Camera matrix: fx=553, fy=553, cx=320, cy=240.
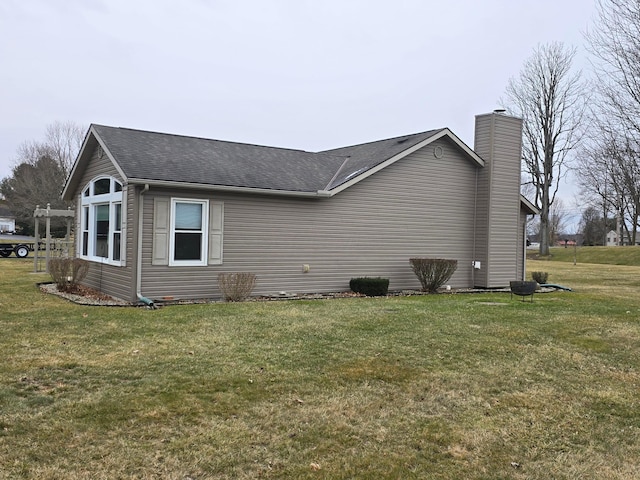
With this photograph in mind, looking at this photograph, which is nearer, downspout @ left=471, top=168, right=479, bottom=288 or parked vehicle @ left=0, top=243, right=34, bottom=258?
downspout @ left=471, top=168, right=479, bottom=288

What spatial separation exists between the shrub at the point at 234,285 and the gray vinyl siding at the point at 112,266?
1.90 m

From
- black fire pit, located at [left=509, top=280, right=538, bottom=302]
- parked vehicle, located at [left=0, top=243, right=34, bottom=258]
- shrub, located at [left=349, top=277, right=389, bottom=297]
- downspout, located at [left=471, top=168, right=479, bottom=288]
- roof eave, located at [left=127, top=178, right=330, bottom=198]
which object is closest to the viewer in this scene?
roof eave, located at [left=127, top=178, right=330, bottom=198]

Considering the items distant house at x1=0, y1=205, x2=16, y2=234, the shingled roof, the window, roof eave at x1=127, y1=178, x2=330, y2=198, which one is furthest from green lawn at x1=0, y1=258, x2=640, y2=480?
distant house at x1=0, y1=205, x2=16, y2=234

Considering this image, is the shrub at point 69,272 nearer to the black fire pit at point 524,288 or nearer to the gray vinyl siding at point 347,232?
the gray vinyl siding at point 347,232

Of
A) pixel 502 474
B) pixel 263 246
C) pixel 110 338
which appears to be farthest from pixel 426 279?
pixel 502 474

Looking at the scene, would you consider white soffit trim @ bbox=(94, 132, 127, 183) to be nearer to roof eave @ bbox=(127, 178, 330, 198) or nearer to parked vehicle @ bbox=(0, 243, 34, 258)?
roof eave @ bbox=(127, 178, 330, 198)

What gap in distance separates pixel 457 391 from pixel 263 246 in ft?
26.4

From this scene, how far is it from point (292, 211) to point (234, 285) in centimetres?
252

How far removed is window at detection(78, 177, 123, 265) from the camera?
40.6 ft

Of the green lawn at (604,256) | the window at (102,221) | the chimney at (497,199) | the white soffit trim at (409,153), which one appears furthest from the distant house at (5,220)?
the chimney at (497,199)

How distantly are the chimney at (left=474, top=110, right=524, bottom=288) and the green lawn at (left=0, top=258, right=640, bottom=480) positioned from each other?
6707mm

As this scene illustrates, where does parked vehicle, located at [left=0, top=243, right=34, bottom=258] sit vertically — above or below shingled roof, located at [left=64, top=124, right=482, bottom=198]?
below

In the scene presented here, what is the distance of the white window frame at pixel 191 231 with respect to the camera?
11.7m

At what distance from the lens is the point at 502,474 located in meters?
3.83
